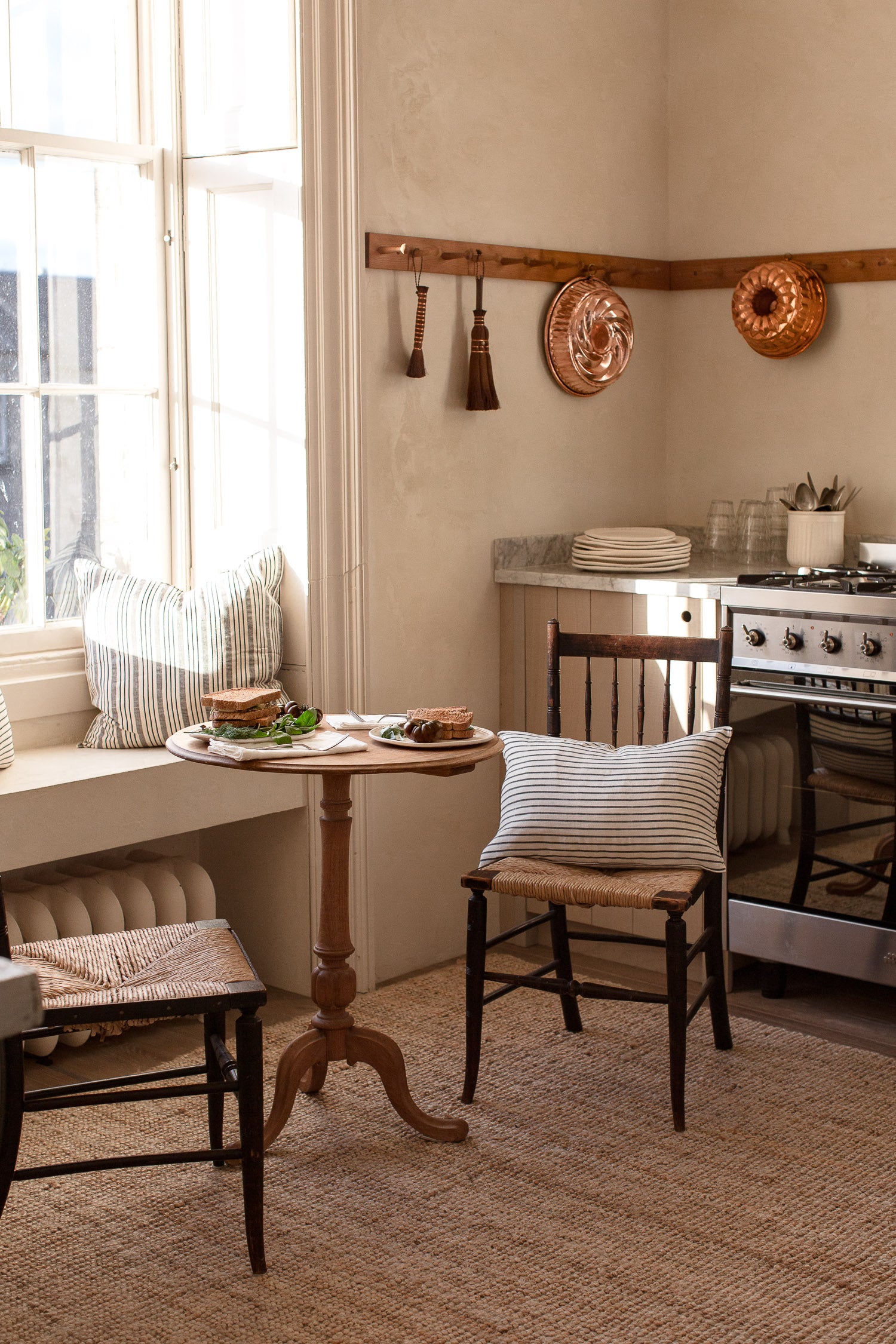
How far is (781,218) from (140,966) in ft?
9.36

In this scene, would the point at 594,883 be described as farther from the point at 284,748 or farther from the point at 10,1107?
the point at 10,1107

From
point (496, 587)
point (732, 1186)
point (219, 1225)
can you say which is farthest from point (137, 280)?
point (732, 1186)

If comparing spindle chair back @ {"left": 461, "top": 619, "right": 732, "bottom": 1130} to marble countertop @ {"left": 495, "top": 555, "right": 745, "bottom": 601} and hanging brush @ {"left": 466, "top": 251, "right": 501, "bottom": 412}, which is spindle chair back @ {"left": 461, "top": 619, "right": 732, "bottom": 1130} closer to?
marble countertop @ {"left": 495, "top": 555, "right": 745, "bottom": 601}

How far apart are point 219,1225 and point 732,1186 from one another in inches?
→ 35.9

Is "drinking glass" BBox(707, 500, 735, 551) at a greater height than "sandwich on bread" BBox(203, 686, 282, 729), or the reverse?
"drinking glass" BBox(707, 500, 735, 551)

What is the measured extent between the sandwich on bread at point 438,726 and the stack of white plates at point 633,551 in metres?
1.21

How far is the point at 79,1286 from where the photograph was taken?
2.28 metres

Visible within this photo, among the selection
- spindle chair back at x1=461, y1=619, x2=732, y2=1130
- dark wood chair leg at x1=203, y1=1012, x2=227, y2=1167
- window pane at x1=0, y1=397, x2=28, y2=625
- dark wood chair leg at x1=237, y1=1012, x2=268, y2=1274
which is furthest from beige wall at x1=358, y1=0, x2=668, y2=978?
dark wood chair leg at x1=237, y1=1012, x2=268, y2=1274

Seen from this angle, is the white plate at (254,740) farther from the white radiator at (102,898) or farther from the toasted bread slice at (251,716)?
the white radiator at (102,898)

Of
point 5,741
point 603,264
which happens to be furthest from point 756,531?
point 5,741

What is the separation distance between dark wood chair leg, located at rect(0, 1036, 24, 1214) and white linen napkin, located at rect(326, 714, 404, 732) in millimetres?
931

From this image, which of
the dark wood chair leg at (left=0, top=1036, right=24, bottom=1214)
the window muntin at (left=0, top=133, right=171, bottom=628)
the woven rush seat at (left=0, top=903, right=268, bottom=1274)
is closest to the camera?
the dark wood chair leg at (left=0, top=1036, right=24, bottom=1214)

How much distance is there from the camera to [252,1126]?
2.29 metres

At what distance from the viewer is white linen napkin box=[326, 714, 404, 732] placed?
9.16 ft
